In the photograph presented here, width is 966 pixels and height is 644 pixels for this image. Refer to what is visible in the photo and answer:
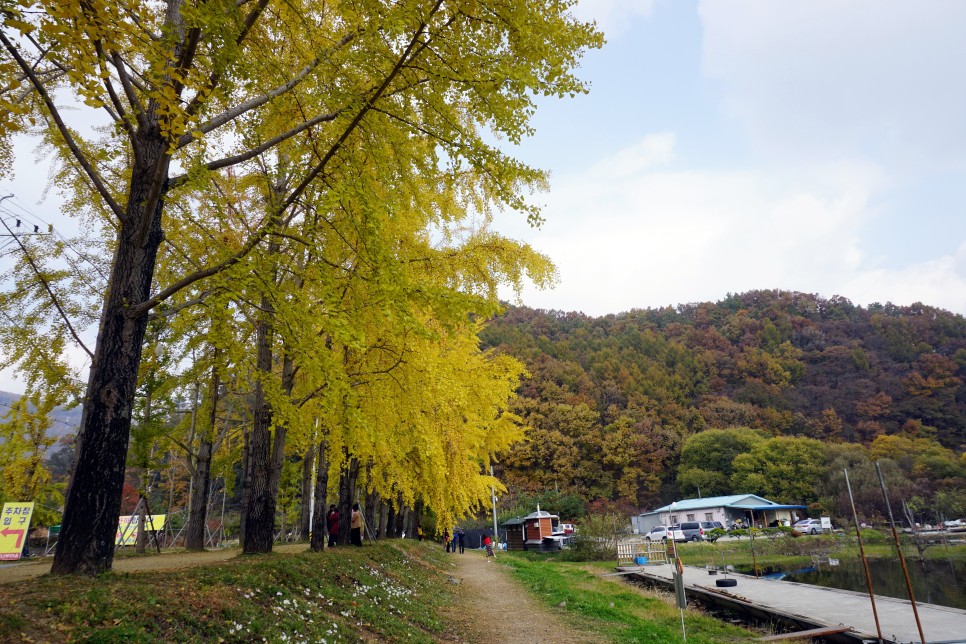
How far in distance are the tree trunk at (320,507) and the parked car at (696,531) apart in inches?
1497

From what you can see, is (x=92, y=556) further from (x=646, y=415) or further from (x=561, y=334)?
(x=561, y=334)

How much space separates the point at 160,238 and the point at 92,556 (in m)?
3.35

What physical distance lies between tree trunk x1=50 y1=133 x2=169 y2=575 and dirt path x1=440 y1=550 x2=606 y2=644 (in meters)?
5.15

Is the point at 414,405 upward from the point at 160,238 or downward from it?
downward

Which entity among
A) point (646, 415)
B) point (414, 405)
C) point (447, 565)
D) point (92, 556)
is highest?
point (646, 415)

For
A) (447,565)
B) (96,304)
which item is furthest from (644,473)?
(96,304)

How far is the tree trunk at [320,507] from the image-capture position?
12.1 m

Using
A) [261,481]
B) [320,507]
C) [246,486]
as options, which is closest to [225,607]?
[261,481]

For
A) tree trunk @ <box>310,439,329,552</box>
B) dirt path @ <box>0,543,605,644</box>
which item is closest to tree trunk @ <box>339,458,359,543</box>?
tree trunk @ <box>310,439,329,552</box>

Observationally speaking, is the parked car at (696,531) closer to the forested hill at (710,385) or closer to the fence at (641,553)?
the forested hill at (710,385)

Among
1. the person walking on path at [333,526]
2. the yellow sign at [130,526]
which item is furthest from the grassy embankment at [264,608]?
the yellow sign at [130,526]

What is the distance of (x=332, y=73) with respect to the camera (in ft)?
19.2

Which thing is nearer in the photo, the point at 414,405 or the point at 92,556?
the point at 92,556

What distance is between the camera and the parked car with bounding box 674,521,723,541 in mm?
44838
